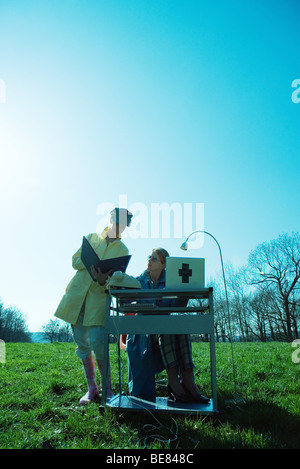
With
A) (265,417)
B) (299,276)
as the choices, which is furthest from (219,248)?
(299,276)

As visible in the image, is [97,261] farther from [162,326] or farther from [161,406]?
[161,406]

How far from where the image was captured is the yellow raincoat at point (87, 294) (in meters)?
3.61

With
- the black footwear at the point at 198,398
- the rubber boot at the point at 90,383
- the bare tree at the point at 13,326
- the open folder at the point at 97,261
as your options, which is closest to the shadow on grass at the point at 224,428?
the black footwear at the point at 198,398

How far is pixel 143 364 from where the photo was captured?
3.40m

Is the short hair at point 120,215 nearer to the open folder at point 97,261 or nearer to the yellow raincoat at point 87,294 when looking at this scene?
the yellow raincoat at point 87,294

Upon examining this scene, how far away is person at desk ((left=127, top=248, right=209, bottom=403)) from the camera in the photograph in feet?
10.5

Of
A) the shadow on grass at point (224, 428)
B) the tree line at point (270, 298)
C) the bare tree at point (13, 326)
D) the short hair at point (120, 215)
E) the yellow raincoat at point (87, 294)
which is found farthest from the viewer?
the bare tree at point (13, 326)

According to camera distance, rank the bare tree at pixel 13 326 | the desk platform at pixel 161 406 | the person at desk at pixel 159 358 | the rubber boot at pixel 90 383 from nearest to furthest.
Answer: the desk platform at pixel 161 406 < the person at desk at pixel 159 358 < the rubber boot at pixel 90 383 < the bare tree at pixel 13 326

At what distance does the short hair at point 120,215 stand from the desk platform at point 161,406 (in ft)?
6.48

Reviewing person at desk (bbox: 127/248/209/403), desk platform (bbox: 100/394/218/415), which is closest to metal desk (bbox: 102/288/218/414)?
desk platform (bbox: 100/394/218/415)

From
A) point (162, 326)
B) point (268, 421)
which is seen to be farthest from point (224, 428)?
point (162, 326)
